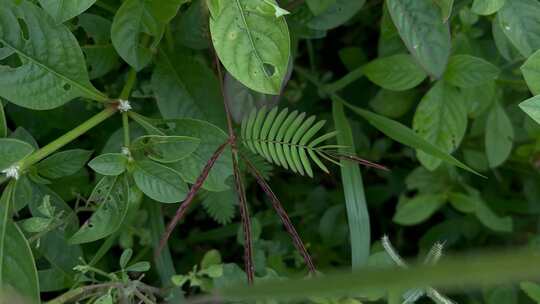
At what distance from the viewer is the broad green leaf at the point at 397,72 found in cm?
171

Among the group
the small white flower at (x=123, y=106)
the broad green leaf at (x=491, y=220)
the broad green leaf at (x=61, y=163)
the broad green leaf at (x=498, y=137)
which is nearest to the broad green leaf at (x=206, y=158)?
the small white flower at (x=123, y=106)

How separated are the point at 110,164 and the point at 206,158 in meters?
0.23

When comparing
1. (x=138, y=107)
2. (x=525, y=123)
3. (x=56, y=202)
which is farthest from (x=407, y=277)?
(x=525, y=123)

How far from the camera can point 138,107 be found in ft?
5.92

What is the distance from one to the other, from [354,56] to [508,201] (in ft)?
2.43

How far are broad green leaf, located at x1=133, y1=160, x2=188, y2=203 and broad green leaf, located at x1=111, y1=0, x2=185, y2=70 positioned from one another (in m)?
0.26

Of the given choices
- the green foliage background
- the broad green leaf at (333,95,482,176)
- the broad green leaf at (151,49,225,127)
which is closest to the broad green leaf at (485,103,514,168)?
the green foliage background

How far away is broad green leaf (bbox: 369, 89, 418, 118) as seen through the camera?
1.95 metres

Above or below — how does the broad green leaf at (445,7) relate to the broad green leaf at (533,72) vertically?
above

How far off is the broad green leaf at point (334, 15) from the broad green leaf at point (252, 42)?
0.42 metres

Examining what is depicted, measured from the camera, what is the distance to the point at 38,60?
1380 mm

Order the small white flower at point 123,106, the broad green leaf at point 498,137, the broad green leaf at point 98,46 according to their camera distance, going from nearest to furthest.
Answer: the small white flower at point 123,106 → the broad green leaf at point 98,46 → the broad green leaf at point 498,137

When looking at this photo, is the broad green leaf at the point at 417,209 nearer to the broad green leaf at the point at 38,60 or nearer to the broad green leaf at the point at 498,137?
the broad green leaf at the point at 498,137

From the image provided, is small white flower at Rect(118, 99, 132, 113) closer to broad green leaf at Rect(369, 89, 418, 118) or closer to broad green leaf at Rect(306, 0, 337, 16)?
broad green leaf at Rect(306, 0, 337, 16)
